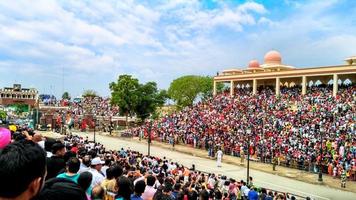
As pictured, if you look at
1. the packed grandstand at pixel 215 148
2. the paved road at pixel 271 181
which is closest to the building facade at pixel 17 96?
the packed grandstand at pixel 215 148

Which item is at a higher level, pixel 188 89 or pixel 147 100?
pixel 188 89

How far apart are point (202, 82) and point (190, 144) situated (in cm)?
3885

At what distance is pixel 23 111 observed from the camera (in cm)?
9662

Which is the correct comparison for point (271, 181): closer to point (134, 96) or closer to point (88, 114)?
point (134, 96)

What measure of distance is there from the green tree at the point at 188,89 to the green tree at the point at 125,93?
10.7m

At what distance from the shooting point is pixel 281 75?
46844 mm

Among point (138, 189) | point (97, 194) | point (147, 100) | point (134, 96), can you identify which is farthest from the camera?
point (147, 100)

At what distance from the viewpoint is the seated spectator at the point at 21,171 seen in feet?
8.36

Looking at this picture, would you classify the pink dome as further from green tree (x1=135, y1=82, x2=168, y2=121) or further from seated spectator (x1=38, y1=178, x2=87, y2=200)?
seated spectator (x1=38, y1=178, x2=87, y2=200)

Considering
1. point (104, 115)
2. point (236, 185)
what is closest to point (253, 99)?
point (236, 185)

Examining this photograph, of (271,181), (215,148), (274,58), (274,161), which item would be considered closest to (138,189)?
(271,181)

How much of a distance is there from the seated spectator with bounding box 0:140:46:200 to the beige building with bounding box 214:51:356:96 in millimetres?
40165

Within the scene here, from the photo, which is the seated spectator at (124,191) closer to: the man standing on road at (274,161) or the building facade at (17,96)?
the man standing on road at (274,161)

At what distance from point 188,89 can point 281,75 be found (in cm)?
3421
